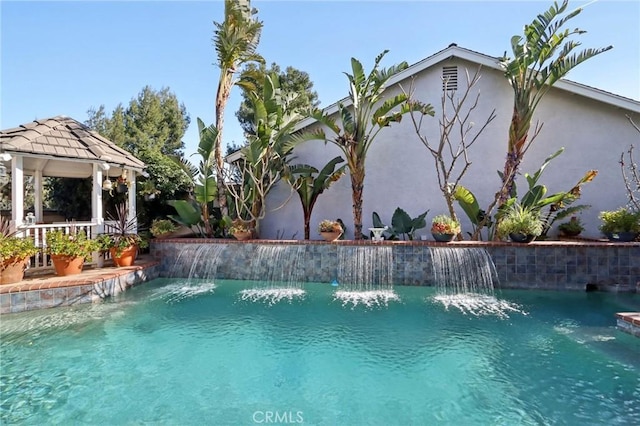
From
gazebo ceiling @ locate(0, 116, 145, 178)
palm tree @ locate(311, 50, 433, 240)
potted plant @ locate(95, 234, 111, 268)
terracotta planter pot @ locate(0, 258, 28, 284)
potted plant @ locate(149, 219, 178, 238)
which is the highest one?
palm tree @ locate(311, 50, 433, 240)

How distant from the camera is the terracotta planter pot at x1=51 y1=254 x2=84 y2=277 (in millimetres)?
7996

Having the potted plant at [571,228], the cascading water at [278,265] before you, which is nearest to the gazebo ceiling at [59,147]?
the cascading water at [278,265]

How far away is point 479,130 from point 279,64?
52.9ft

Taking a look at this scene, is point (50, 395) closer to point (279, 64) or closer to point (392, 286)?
point (392, 286)

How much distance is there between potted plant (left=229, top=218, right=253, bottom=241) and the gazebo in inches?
122

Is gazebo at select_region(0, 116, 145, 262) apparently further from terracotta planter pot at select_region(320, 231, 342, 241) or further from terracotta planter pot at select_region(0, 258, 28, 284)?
terracotta planter pot at select_region(320, 231, 342, 241)

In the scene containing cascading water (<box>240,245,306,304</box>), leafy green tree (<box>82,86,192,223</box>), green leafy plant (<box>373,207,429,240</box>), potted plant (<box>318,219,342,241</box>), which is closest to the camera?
cascading water (<box>240,245,306,304</box>)

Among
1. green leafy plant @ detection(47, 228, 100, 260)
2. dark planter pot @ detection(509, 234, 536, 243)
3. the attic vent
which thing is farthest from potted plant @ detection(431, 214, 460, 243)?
green leafy plant @ detection(47, 228, 100, 260)

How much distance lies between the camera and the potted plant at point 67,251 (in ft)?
26.0

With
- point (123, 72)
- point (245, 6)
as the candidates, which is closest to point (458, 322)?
point (245, 6)

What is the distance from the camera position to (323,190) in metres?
11.8

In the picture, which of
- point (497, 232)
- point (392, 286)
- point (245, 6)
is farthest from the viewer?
point (245, 6)

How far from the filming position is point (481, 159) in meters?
11.4

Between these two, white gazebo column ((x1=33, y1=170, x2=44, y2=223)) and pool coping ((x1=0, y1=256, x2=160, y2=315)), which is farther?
white gazebo column ((x1=33, y1=170, x2=44, y2=223))
